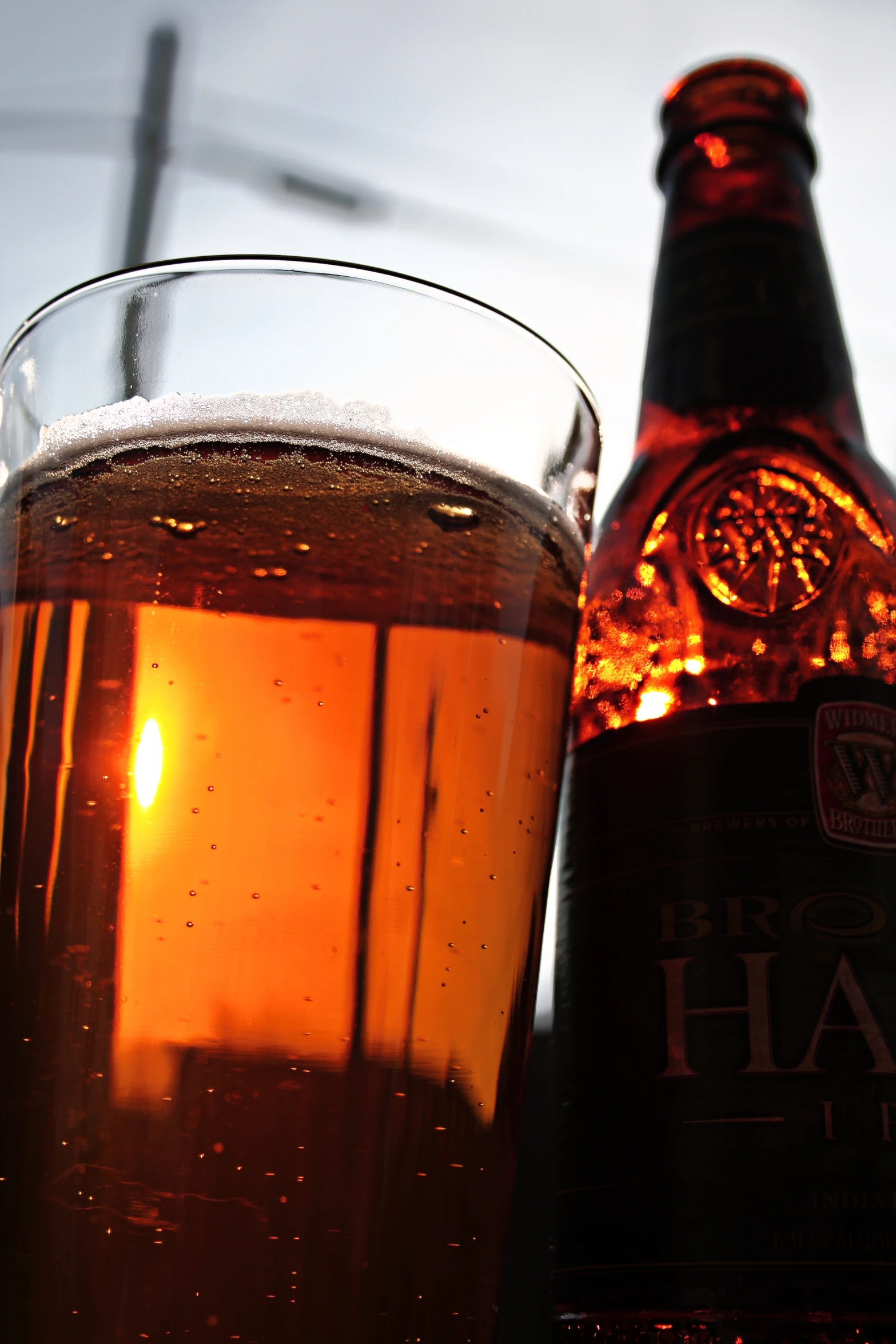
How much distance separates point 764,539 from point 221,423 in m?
0.58

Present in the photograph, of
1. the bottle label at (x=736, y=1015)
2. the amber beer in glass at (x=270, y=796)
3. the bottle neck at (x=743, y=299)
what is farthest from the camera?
the bottle neck at (x=743, y=299)

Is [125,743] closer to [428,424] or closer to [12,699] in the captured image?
[12,699]

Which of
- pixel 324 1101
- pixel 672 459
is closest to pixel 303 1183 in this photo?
pixel 324 1101

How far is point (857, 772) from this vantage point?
887 mm

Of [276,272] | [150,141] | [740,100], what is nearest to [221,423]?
[276,272]

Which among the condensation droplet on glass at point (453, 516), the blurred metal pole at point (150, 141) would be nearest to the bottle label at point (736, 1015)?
the condensation droplet on glass at point (453, 516)

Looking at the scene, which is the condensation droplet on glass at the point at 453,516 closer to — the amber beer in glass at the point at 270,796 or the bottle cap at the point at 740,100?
the amber beer in glass at the point at 270,796

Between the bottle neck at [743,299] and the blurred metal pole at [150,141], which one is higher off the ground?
the blurred metal pole at [150,141]

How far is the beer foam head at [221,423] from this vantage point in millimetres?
657

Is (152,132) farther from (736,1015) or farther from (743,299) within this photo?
(736,1015)

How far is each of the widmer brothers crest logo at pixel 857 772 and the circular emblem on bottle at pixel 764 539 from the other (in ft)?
0.53

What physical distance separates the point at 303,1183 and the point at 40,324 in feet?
1.56

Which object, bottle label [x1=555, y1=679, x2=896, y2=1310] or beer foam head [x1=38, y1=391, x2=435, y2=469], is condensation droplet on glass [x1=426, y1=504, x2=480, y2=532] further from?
bottle label [x1=555, y1=679, x2=896, y2=1310]

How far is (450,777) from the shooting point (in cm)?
61
